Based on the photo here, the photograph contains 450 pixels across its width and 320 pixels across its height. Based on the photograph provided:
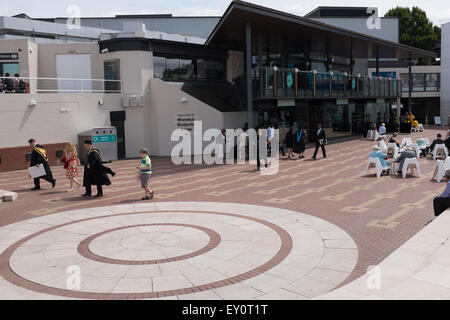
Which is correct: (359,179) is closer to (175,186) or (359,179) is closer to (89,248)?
(175,186)

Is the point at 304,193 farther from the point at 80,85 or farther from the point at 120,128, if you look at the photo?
the point at 80,85

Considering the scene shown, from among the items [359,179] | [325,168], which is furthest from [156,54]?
[359,179]

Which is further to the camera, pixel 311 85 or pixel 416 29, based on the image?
pixel 416 29

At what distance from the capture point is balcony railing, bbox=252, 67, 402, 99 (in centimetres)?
2375

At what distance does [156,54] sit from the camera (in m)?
25.5

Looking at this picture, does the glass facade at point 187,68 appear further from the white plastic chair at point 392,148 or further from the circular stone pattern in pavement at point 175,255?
the circular stone pattern in pavement at point 175,255

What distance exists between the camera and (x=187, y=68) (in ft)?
90.3

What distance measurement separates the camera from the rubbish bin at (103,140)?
22172 millimetres

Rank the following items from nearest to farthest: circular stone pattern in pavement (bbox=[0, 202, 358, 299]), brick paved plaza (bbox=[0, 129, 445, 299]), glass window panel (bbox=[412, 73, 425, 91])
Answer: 1. circular stone pattern in pavement (bbox=[0, 202, 358, 299])
2. brick paved plaza (bbox=[0, 129, 445, 299])
3. glass window panel (bbox=[412, 73, 425, 91])

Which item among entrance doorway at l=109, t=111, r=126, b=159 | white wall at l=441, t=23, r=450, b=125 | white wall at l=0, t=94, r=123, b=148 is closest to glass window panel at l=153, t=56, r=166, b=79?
white wall at l=0, t=94, r=123, b=148

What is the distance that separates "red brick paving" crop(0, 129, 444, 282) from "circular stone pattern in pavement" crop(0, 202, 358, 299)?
0.67 m

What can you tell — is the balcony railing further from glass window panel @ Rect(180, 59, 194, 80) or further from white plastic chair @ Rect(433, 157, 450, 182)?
white plastic chair @ Rect(433, 157, 450, 182)

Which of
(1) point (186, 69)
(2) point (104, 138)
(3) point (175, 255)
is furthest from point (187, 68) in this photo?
(3) point (175, 255)

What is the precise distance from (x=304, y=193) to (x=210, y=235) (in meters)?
5.28
